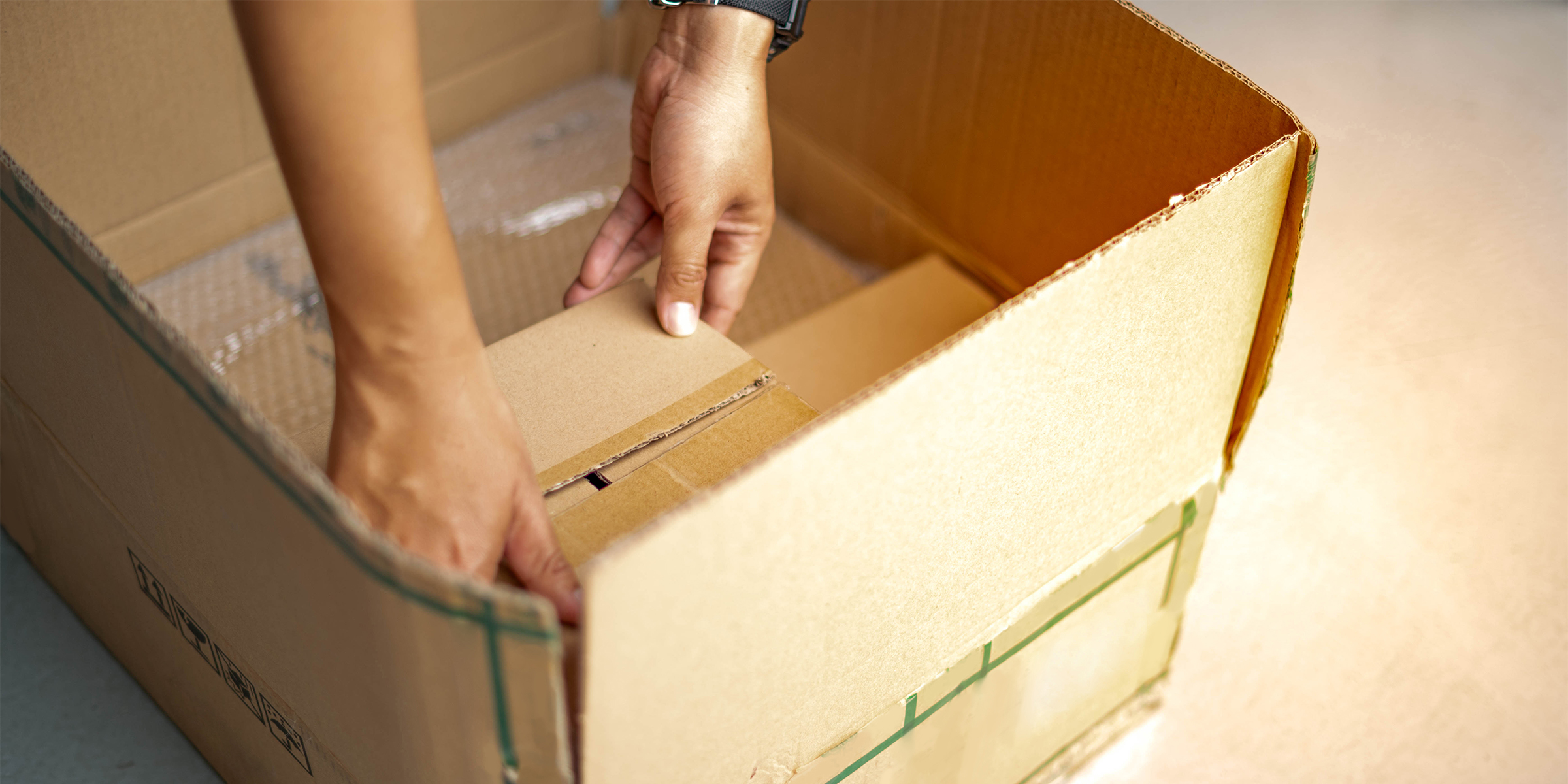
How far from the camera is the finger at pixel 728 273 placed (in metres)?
0.89

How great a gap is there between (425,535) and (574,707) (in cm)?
10

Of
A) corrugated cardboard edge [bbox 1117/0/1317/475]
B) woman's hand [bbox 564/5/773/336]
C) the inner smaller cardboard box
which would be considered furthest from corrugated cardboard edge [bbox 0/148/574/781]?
corrugated cardboard edge [bbox 1117/0/1317/475]

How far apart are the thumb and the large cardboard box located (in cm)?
8

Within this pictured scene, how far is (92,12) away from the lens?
0.91 m

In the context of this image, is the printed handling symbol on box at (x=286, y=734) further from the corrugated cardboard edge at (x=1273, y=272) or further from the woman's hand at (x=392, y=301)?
the corrugated cardboard edge at (x=1273, y=272)

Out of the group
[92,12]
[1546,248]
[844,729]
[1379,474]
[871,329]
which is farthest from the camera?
[1546,248]

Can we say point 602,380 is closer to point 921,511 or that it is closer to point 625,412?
point 625,412

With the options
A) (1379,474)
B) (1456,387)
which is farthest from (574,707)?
(1456,387)

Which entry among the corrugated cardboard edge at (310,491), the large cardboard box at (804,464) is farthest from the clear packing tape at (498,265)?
the corrugated cardboard edge at (310,491)

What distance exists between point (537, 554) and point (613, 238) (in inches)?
15.4

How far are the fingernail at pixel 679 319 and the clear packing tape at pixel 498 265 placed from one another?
321 mm

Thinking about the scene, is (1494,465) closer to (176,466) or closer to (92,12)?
(176,466)

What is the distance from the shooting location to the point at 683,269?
780mm

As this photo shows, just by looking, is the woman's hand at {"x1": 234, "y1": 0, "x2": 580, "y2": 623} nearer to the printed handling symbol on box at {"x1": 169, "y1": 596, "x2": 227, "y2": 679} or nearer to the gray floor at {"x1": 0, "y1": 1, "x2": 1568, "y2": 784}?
the printed handling symbol on box at {"x1": 169, "y1": 596, "x2": 227, "y2": 679}
